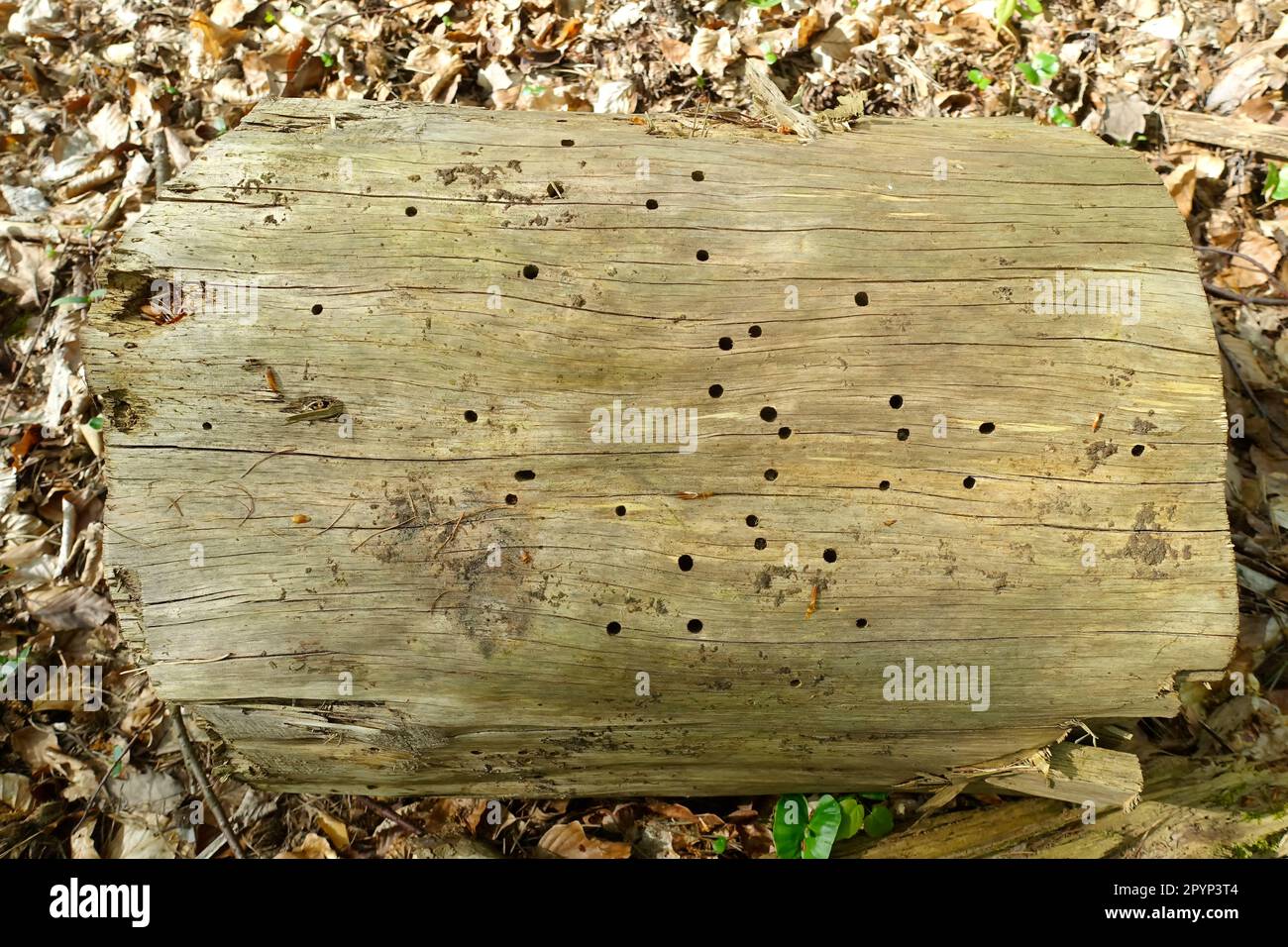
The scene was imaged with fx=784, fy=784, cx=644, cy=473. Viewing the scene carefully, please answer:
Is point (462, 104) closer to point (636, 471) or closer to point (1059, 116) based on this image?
point (636, 471)

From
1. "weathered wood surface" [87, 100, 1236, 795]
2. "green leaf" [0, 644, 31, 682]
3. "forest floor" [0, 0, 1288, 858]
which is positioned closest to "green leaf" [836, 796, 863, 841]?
"forest floor" [0, 0, 1288, 858]

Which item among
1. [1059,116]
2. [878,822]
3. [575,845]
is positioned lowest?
[575,845]

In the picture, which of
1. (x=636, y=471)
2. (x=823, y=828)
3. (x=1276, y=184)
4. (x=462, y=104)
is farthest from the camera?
(x=462, y=104)

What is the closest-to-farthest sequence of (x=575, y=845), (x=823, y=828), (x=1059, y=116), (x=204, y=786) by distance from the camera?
(x=823, y=828) < (x=575, y=845) < (x=204, y=786) < (x=1059, y=116)

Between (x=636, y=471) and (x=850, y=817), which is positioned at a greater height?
→ (x=636, y=471)

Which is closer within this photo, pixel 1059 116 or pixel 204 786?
pixel 204 786

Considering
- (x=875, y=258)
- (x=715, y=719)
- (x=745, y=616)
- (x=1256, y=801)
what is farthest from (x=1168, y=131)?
(x=715, y=719)

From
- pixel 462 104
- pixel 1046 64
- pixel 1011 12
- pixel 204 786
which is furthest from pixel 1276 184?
pixel 204 786
